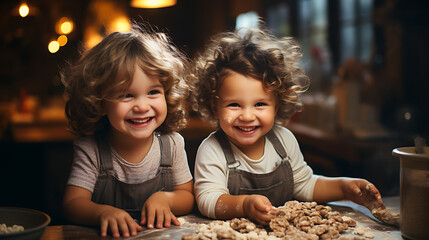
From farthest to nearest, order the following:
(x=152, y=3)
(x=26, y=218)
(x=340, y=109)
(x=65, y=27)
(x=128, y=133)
→ (x=65, y=27) → (x=152, y=3) → (x=340, y=109) → (x=128, y=133) → (x=26, y=218)

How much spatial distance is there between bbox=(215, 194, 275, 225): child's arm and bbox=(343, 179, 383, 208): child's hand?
255 millimetres

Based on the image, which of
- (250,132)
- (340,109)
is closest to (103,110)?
(250,132)

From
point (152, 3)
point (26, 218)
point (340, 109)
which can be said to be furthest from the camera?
point (152, 3)

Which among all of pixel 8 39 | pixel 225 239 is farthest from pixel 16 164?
pixel 225 239

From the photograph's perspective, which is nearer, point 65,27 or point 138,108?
point 138,108

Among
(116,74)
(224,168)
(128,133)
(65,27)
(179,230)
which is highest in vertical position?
(65,27)

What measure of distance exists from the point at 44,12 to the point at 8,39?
1.85m

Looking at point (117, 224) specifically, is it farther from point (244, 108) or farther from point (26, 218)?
point (244, 108)

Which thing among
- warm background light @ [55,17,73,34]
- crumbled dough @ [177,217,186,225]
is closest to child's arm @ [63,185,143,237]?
crumbled dough @ [177,217,186,225]

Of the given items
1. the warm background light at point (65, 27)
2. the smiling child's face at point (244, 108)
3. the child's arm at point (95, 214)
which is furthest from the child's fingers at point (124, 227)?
the warm background light at point (65, 27)

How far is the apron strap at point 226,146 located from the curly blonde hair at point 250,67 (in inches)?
2.0

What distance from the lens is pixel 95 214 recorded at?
0.99 meters

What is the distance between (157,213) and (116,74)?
330mm

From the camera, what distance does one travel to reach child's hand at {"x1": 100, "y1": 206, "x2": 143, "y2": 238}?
93cm
